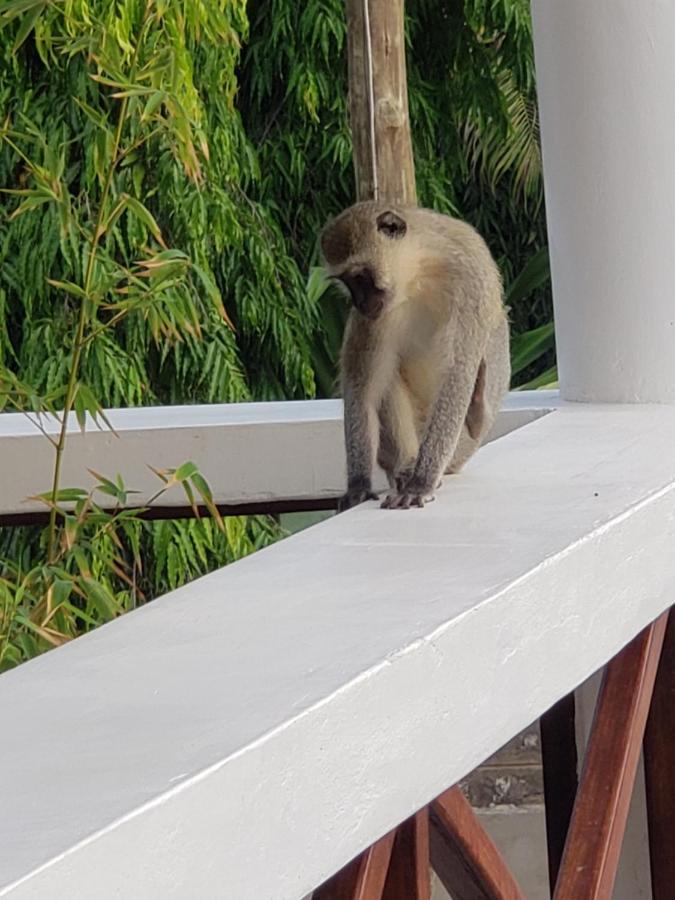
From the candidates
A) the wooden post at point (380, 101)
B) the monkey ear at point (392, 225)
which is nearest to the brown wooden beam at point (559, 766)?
the monkey ear at point (392, 225)

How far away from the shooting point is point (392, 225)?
2729mm

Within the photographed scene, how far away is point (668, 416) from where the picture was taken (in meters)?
2.26

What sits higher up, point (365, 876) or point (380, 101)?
point (380, 101)

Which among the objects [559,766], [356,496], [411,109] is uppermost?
[411,109]

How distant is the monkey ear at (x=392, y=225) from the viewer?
2.73 metres

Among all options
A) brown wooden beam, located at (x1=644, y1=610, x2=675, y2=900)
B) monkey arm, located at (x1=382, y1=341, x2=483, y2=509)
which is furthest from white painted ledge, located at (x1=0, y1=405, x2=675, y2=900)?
monkey arm, located at (x1=382, y1=341, x2=483, y2=509)

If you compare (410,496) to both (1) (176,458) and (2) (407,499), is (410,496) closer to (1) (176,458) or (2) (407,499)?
(2) (407,499)

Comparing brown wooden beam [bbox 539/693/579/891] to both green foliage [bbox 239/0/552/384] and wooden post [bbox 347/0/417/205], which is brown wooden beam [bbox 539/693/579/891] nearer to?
wooden post [bbox 347/0/417/205]

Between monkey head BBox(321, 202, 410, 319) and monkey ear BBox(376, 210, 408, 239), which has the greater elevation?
monkey ear BBox(376, 210, 408, 239)

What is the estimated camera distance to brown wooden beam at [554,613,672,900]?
4.74ft

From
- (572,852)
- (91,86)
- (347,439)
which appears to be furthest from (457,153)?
(572,852)

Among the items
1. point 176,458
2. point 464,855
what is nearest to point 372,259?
point 176,458

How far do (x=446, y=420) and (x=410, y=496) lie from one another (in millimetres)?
599

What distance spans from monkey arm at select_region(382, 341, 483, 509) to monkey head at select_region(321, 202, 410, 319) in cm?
16
